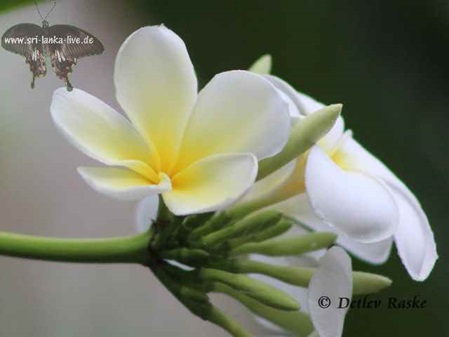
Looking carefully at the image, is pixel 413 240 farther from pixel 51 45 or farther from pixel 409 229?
pixel 51 45

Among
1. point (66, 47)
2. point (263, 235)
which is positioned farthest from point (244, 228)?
point (66, 47)

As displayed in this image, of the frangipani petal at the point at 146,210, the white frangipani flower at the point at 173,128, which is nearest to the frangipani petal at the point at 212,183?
the white frangipani flower at the point at 173,128

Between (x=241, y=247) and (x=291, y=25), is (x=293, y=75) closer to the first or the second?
(x=291, y=25)

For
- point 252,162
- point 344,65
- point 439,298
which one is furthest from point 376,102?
point 252,162

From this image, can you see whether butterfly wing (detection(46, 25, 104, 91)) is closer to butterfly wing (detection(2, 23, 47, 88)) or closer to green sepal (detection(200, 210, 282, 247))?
butterfly wing (detection(2, 23, 47, 88))

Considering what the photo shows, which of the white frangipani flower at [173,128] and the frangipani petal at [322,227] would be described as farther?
the frangipani petal at [322,227]

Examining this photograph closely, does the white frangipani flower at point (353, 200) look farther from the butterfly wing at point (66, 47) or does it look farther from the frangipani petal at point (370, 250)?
the butterfly wing at point (66, 47)
